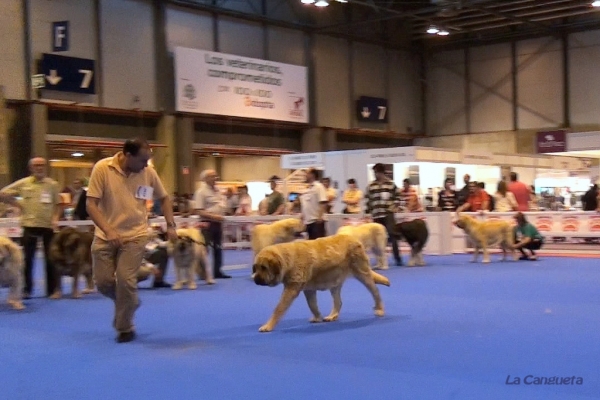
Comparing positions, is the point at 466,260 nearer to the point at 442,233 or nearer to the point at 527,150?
the point at 442,233

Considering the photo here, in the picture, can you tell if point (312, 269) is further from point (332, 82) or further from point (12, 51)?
point (332, 82)

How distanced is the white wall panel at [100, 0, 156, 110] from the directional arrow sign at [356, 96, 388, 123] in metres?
9.04

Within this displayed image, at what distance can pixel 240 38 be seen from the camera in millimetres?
24750

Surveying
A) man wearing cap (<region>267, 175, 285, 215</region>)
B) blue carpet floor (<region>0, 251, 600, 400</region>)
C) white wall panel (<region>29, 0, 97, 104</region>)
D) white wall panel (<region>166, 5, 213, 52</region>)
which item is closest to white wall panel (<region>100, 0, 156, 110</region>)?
white wall panel (<region>29, 0, 97, 104</region>)

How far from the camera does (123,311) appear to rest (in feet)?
19.9

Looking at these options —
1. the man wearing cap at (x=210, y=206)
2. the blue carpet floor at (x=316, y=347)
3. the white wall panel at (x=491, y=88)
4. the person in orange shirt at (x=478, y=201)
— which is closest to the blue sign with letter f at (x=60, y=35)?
the man wearing cap at (x=210, y=206)

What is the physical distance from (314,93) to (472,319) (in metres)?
20.7

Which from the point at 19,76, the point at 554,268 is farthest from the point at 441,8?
the point at 554,268

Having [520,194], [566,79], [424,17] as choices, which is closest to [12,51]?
[520,194]

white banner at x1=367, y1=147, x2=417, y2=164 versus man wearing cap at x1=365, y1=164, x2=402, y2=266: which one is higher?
white banner at x1=367, y1=147, x2=417, y2=164

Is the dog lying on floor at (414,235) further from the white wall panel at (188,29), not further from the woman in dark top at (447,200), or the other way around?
the white wall panel at (188,29)

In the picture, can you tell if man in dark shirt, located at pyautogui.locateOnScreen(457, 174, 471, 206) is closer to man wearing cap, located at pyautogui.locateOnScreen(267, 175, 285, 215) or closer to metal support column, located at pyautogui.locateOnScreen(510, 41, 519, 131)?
man wearing cap, located at pyautogui.locateOnScreen(267, 175, 285, 215)

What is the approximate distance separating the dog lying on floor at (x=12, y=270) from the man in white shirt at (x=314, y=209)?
4.38 m

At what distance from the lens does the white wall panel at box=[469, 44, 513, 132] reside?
29.3 m
